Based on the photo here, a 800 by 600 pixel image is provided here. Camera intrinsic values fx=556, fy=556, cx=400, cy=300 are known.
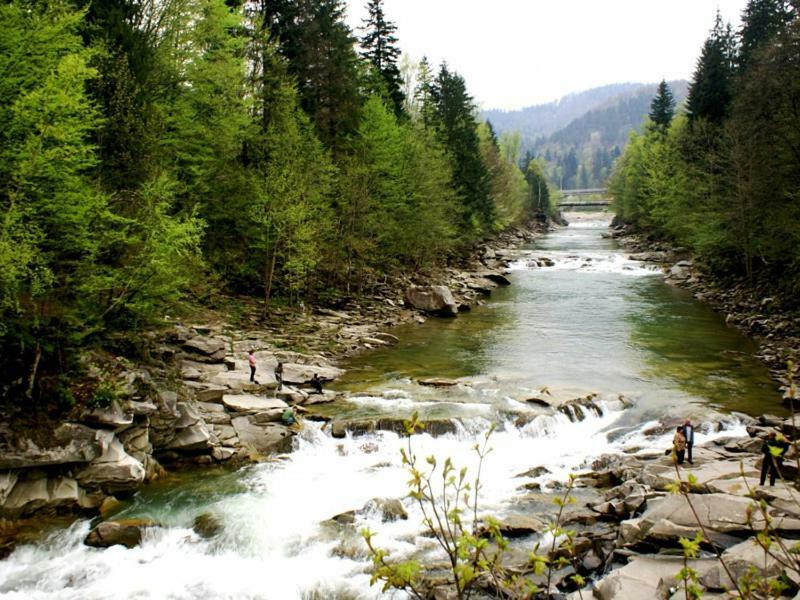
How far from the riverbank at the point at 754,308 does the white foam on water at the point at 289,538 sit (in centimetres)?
813

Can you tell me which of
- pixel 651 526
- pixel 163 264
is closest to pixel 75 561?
pixel 163 264

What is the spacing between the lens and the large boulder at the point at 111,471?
13438 millimetres

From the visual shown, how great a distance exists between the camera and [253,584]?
35.6 feet

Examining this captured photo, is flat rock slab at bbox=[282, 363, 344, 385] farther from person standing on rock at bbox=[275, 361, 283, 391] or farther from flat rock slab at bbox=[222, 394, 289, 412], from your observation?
flat rock slab at bbox=[222, 394, 289, 412]

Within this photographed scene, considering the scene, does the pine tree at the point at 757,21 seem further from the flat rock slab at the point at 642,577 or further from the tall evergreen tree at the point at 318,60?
the flat rock slab at the point at 642,577

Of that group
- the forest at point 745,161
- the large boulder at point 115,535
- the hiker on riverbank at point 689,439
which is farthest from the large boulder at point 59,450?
the forest at point 745,161

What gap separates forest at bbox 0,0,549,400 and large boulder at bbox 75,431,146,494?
198 centimetres

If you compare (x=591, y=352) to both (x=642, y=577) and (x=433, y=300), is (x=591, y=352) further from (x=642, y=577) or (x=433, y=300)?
(x=642, y=577)

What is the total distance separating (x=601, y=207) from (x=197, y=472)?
163551 millimetres

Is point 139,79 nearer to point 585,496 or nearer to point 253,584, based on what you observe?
point 253,584

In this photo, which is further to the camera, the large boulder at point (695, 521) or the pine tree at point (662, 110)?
the pine tree at point (662, 110)

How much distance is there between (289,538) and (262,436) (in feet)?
17.2

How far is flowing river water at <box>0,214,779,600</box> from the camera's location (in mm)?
11055

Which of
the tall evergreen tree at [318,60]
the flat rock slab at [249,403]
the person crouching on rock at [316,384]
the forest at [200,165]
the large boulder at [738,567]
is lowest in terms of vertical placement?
the person crouching on rock at [316,384]
